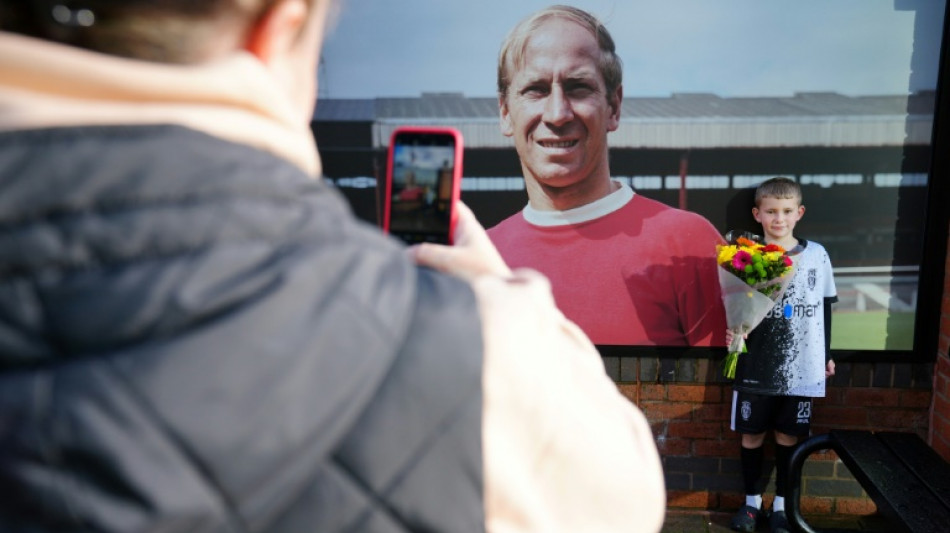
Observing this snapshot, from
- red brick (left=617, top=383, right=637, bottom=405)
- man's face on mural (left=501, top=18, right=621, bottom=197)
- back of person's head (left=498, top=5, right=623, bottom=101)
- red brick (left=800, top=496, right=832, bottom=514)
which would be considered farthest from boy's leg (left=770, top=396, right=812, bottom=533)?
back of person's head (left=498, top=5, right=623, bottom=101)

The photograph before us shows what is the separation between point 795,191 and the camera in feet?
12.9

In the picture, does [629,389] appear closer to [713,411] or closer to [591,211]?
[713,411]

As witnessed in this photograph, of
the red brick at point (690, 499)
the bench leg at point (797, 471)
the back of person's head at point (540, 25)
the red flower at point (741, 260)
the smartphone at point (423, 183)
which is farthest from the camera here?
the red brick at point (690, 499)

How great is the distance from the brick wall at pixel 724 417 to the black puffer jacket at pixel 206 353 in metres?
3.56

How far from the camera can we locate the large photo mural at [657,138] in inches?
151

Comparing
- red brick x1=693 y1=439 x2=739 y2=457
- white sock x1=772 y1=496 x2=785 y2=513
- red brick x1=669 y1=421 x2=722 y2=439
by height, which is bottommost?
white sock x1=772 y1=496 x2=785 y2=513

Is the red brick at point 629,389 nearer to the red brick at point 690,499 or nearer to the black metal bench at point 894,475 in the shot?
the red brick at point 690,499

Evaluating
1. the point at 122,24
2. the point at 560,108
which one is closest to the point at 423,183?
the point at 122,24

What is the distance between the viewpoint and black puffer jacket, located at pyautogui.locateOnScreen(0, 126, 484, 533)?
1.66ft

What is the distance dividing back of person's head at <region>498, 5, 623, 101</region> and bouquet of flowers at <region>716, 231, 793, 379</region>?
1.18 meters

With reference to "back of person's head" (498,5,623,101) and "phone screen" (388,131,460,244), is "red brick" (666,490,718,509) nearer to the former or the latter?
"back of person's head" (498,5,623,101)

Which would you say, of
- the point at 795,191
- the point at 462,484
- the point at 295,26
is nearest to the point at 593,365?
the point at 462,484

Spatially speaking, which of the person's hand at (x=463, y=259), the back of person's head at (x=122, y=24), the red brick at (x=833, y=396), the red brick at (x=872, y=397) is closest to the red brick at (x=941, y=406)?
the red brick at (x=872, y=397)

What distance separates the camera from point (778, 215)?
12.8ft
